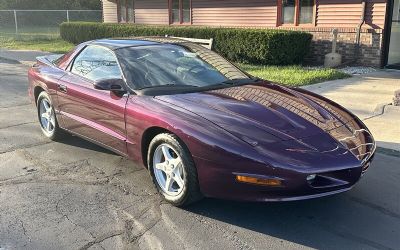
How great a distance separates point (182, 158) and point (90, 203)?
996mm

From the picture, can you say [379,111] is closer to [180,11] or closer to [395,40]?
[395,40]

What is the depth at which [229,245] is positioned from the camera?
336 cm

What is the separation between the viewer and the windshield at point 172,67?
4531 mm

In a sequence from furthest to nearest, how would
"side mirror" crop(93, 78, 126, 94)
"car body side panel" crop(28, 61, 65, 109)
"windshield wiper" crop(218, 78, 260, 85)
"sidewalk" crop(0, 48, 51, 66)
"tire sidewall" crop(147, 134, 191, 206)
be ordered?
"sidewalk" crop(0, 48, 51, 66) < "car body side panel" crop(28, 61, 65, 109) < "windshield wiper" crop(218, 78, 260, 85) < "side mirror" crop(93, 78, 126, 94) < "tire sidewall" crop(147, 134, 191, 206)

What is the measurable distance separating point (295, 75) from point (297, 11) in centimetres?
407

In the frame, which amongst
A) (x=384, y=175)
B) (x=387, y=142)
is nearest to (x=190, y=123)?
(x=384, y=175)

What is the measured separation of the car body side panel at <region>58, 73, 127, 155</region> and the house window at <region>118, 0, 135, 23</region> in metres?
16.7

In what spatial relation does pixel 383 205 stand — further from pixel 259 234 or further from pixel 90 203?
pixel 90 203

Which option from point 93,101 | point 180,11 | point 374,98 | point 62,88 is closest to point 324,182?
point 93,101

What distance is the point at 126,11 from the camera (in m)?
21.7

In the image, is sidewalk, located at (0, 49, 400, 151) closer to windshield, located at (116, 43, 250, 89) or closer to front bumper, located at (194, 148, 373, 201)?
windshield, located at (116, 43, 250, 89)

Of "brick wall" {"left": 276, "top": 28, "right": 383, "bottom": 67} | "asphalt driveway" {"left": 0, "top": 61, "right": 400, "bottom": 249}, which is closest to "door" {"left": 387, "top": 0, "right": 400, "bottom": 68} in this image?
"brick wall" {"left": 276, "top": 28, "right": 383, "bottom": 67}

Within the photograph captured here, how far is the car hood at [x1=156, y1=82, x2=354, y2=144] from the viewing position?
Answer: 363 cm

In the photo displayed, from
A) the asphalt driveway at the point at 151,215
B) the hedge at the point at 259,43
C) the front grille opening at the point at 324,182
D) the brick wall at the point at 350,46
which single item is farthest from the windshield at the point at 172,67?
the brick wall at the point at 350,46
